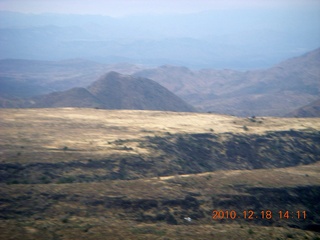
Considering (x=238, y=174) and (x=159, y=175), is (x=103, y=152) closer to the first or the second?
(x=159, y=175)

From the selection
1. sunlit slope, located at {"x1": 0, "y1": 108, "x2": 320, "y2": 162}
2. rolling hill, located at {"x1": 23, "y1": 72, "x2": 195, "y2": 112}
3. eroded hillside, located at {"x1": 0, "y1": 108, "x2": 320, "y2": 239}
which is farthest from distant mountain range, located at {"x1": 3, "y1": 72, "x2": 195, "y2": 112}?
eroded hillside, located at {"x1": 0, "y1": 108, "x2": 320, "y2": 239}

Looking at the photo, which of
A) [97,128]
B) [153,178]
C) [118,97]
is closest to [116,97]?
[118,97]

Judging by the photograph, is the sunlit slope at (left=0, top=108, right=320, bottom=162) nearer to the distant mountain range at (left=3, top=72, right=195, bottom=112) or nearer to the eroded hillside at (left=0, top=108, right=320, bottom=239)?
the eroded hillside at (left=0, top=108, right=320, bottom=239)
